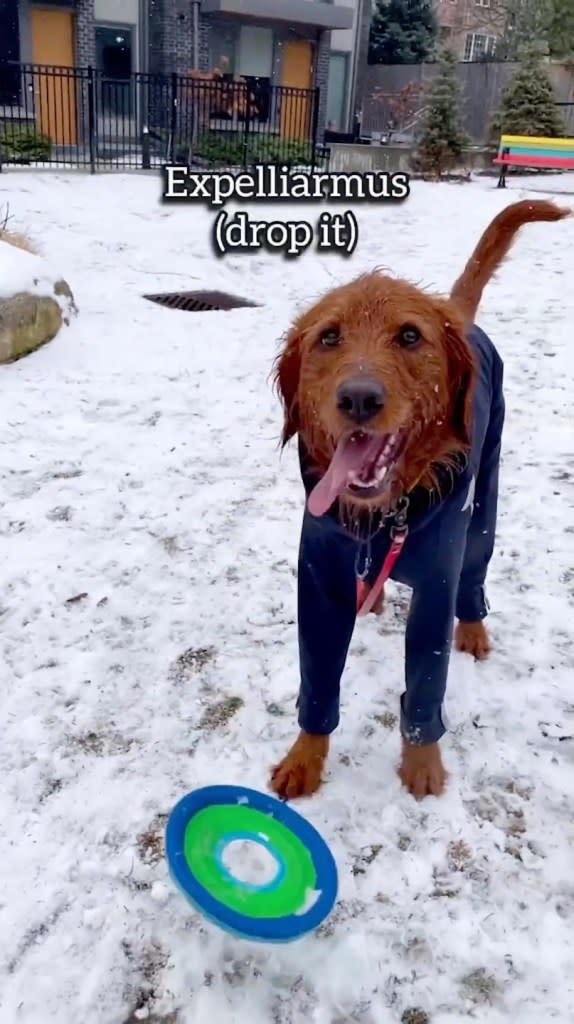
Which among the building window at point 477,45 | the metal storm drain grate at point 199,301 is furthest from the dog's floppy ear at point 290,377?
the building window at point 477,45

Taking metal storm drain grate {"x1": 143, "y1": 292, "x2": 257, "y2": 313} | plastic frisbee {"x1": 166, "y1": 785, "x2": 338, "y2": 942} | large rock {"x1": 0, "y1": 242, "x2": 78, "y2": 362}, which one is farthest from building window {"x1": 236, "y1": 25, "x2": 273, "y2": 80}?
plastic frisbee {"x1": 166, "y1": 785, "x2": 338, "y2": 942}

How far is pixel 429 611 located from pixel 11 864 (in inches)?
53.7

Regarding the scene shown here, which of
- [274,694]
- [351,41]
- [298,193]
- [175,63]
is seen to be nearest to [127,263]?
[298,193]

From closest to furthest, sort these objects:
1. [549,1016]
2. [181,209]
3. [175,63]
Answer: [549,1016], [181,209], [175,63]

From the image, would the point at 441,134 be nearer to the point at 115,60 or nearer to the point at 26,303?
the point at 115,60

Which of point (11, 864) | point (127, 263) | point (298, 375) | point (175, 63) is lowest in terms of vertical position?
point (11, 864)

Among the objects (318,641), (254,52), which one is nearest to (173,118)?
(254,52)

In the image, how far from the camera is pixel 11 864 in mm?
2291

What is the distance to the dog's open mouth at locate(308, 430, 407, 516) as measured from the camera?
2104mm

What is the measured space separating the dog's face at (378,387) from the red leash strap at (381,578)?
0.42 ft

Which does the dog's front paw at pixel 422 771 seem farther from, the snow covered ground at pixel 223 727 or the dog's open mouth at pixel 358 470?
the dog's open mouth at pixel 358 470

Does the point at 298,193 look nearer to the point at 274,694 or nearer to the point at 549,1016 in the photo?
the point at 274,694

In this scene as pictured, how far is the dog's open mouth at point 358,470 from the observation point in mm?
2104

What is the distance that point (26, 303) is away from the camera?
6191 mm
